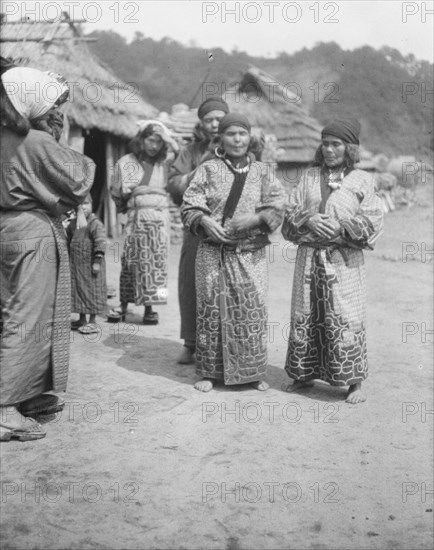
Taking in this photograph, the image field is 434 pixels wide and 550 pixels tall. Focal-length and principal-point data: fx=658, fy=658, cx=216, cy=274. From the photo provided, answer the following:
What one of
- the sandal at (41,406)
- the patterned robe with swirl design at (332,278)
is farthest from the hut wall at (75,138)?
the sandal at (41,406)

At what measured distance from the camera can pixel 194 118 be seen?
1567cm

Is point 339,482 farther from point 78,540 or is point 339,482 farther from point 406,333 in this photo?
point 406,333

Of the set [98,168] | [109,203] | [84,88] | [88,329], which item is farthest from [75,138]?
[88,329]

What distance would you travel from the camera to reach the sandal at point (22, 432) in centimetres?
339

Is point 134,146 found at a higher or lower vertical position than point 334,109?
lower

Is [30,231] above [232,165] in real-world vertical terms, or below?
below

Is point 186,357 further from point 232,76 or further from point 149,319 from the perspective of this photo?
point 232,76

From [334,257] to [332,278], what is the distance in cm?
14

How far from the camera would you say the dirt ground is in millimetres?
2615

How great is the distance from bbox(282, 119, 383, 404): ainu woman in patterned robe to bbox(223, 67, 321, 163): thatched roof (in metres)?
15.9

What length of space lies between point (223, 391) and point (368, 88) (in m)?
33.2

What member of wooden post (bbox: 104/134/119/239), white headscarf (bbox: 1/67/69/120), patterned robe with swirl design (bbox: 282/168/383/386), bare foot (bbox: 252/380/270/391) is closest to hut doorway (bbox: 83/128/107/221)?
wooden post (bbox: 104/134/119/239)

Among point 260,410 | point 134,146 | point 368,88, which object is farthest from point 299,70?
point 260,410

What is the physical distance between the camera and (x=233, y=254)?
4.31m
